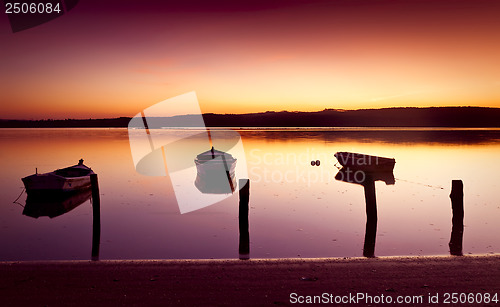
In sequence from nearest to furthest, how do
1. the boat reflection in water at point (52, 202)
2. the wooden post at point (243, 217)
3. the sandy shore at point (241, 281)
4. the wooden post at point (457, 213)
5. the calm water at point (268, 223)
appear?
the sandy shore at point (241, 281) → the wooden post at point (243, 217) → the wooden post at point (457, 213) → the calm water at point (268, 223) → the boat reflection in water at point (52, 202)

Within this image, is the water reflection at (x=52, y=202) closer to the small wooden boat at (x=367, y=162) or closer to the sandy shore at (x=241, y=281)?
the sandy shore at (x=241, y=281)

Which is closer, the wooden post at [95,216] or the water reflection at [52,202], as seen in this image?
the wooden post at [95,216]

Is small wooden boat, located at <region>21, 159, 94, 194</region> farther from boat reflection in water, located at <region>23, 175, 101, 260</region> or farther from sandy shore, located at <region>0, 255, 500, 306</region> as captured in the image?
sandy shore, located at <region>0, 255, 500, 306</region>

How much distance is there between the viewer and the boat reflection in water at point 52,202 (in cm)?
2142

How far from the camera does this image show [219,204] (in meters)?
23.3

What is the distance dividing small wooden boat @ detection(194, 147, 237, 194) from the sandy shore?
20.7m

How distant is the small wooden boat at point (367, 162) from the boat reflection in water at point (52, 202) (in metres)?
24.9

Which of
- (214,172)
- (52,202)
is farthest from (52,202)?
(214,172)

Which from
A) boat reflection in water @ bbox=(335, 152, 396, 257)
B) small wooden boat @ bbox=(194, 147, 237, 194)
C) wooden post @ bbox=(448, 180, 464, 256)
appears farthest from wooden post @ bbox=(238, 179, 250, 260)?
boat reflection in water @ bbox=(335, 152, 396, 257)

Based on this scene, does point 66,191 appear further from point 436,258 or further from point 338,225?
point 436,258

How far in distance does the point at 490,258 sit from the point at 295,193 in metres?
17.5

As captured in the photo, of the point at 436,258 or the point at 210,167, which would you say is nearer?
the point at 436,258

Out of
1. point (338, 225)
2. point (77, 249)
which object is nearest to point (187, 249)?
point (77, 249)

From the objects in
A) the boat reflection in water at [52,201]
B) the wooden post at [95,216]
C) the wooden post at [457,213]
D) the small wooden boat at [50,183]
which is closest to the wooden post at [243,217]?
the wooden post at [95,216]
